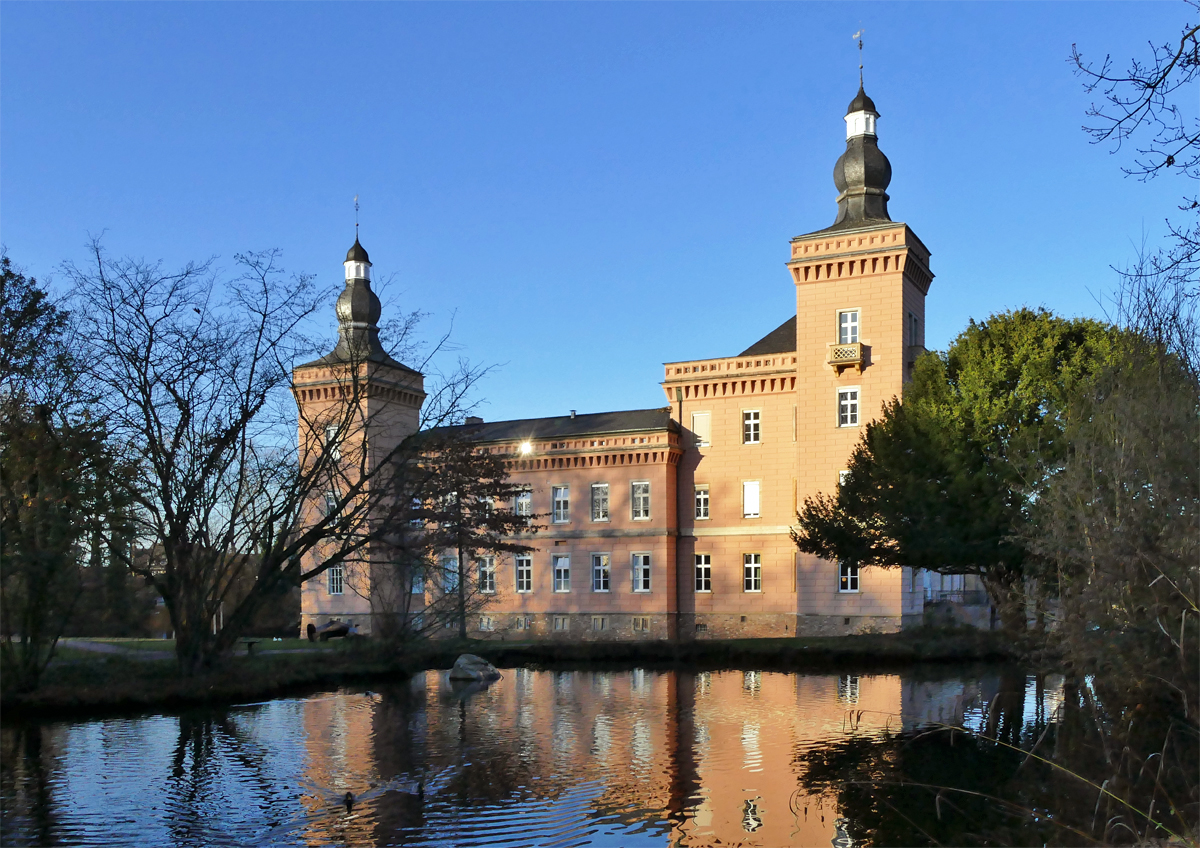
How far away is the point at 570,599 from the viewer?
4903cm

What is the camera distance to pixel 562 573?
163 feet

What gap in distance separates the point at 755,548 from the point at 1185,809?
35.0m

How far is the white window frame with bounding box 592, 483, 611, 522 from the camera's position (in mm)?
48875

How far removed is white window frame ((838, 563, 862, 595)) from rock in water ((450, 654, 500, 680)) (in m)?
17.4

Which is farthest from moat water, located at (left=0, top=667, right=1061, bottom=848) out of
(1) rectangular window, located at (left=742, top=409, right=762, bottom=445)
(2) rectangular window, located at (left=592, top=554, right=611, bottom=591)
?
(2) rectangular window, located at (left=592, top=554, right=611, bottom=591)

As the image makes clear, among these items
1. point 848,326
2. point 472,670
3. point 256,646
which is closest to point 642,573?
point 848,326

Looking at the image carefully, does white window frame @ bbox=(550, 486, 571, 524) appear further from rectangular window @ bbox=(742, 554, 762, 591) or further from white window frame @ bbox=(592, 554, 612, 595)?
rectangular window @ bbox=(742, 554, 762, 591)

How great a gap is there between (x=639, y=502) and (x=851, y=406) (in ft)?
35.1

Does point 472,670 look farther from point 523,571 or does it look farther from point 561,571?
point 523,571

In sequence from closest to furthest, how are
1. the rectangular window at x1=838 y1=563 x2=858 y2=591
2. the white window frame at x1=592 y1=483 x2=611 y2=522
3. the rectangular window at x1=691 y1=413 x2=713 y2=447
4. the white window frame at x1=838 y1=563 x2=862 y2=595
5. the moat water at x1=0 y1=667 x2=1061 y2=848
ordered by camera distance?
the moat water at x1=0 y1=667 x2=1061 y2=848 → the white window frame at x1=838 y1=563 x2=862 y2=595 → the rectangular window at x1=838 y1=563 x2=858 y2=591 → the rectangular window at x1=691 y1=413 x2=713 y2=447 → the white window frame at x1=592 y1=483 x2=611 y2=522

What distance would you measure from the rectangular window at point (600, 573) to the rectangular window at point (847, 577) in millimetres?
10852

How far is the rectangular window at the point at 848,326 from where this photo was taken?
41750mm

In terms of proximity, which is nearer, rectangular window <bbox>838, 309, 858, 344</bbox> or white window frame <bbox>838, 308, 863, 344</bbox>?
white window frame <bbox>838, 308, 863, 344</bbox>

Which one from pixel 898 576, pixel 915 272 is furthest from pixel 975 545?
pixel 915 272
